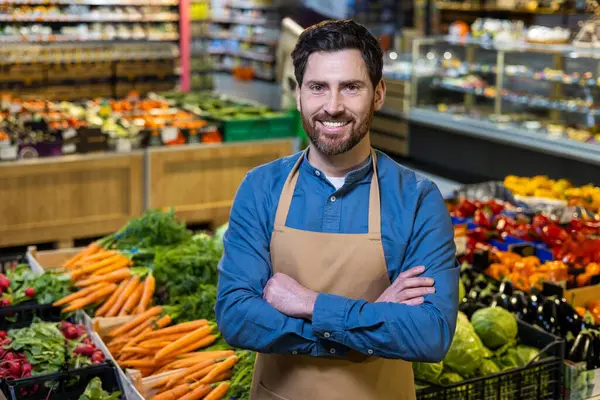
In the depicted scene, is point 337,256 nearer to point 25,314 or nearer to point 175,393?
point 175,393

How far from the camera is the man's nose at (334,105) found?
1979 millimetres

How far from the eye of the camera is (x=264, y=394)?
86.7 inches

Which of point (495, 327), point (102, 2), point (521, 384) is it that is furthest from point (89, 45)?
point (521, 384)

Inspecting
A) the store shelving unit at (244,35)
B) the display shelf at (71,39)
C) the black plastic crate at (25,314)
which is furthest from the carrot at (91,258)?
the store shelving unit at (244,35)

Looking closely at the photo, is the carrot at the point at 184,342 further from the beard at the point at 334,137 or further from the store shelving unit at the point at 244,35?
the store shelving unit at the point at 244,35

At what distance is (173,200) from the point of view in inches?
277

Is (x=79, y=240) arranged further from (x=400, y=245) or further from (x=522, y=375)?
(x=400, y=245)

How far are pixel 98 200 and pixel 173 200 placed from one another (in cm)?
60

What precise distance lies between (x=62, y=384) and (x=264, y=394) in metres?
1.08

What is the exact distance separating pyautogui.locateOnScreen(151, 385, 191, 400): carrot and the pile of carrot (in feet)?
2.29

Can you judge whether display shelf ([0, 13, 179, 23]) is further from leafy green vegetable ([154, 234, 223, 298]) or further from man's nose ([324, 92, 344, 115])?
man's nose ([324, 92, 344, 115])

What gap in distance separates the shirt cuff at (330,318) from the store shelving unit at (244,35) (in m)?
14.2

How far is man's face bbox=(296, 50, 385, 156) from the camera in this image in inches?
78.8

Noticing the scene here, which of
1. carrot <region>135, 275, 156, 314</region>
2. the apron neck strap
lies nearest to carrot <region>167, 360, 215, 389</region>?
carrot <region>135, 275, 156, 314</region>
